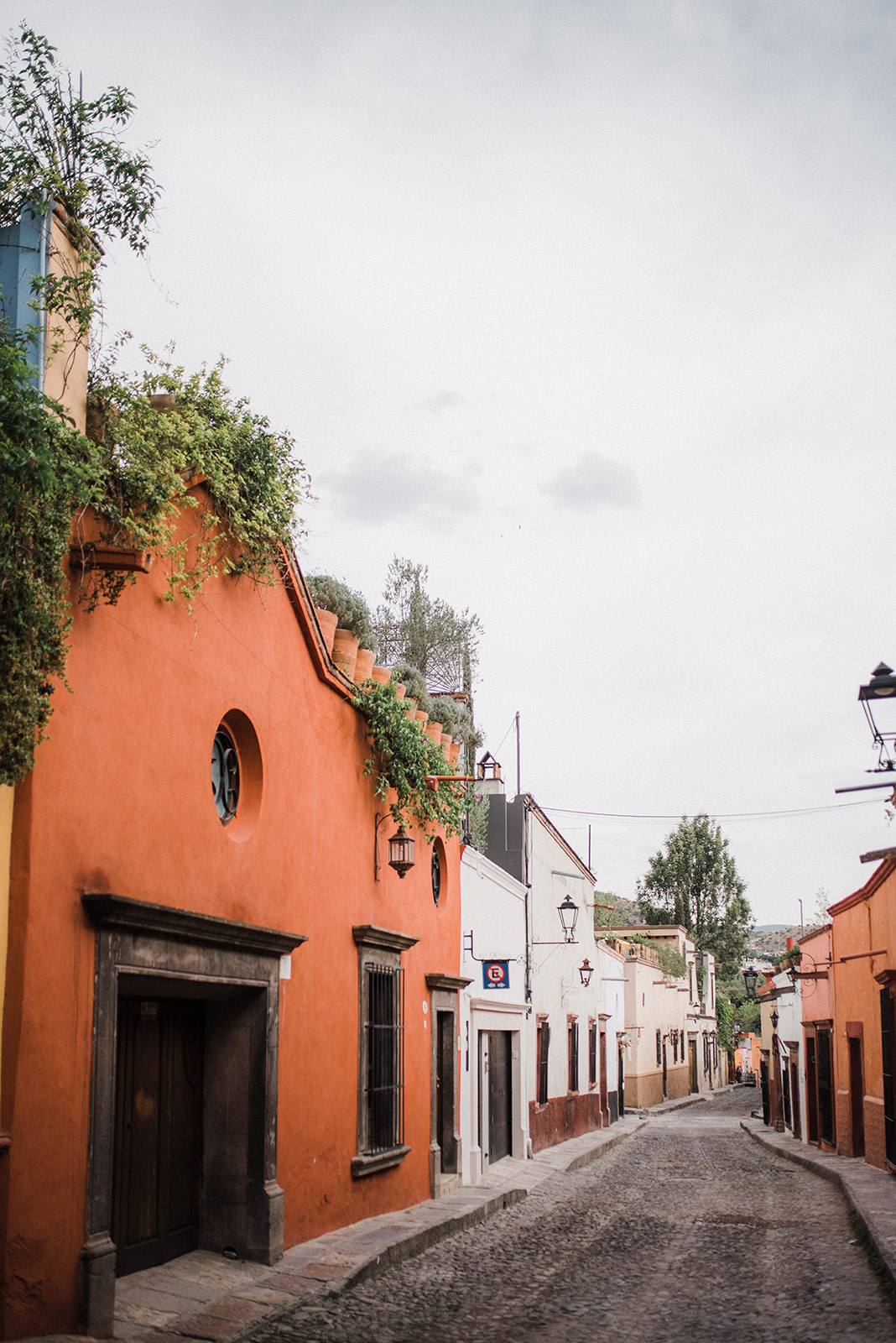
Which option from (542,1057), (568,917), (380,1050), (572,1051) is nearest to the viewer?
(380,1050)

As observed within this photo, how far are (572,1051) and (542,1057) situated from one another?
3.60 metres

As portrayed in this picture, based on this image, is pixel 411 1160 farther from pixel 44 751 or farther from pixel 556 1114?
pixel 556 1114

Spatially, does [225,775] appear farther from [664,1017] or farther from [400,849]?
[664,1017]

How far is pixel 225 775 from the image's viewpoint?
8727 millimetres

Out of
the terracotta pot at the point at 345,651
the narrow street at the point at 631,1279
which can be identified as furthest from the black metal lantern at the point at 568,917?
the terracotta pot at the point at 345,651

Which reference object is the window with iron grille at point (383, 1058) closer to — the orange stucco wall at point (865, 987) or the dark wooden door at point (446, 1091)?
the dark wooden door at point (446, 1091)

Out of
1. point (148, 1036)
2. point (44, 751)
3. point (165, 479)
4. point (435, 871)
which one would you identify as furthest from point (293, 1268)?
point (435, 871)

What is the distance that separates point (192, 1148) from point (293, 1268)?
1082 mm

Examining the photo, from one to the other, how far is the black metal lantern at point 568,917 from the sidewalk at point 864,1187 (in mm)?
5267

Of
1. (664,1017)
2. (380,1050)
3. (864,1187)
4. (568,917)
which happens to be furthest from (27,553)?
(664,1017)

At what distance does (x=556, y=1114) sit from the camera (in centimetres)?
2248

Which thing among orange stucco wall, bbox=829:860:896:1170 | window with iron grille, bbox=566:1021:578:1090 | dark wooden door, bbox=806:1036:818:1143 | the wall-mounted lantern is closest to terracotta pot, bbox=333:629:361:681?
the wall-mounted lantern

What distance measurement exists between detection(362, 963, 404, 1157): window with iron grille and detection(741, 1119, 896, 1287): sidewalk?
4461 millimetres

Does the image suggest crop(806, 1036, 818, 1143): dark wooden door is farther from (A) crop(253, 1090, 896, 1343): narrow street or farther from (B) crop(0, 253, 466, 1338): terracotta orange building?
(B) crop(0, 253, 466, 1338): terracotta orange building
